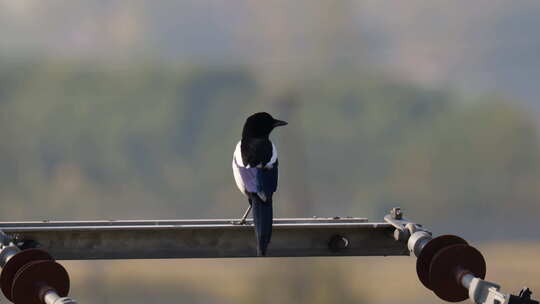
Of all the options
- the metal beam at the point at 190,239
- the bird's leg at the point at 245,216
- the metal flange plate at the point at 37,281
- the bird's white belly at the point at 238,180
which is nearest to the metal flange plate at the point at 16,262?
the metal flange plate at the point at 37,281

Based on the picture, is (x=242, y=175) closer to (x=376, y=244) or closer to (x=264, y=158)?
(x=264, y=158)

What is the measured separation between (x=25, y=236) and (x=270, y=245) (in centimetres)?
284

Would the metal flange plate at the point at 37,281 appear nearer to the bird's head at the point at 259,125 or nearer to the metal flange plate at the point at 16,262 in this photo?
the metal flange plate at the point at 16,262

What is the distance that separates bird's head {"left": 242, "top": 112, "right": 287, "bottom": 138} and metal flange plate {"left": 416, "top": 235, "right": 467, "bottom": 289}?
176 inches

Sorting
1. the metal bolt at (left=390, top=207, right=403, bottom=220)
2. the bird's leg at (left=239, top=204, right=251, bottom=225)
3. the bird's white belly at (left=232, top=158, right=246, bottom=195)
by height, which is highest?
the bird's white belly at (left=232, top=158, right=246, bottom=195)

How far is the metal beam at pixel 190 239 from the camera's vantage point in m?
12.9

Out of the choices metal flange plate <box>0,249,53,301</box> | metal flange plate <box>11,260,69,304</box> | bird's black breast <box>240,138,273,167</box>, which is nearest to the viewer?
metal flange plate <box>11,260,69,304</box>

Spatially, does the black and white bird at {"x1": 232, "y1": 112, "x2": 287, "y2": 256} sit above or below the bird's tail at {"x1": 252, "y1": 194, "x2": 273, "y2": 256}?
above

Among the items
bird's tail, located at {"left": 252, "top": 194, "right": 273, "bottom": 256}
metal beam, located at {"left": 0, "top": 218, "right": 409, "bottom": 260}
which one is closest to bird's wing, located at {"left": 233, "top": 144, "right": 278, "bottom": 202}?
bird's tail, located at {"left": 252, "top": 194, "right": 273, "bottom": 256}

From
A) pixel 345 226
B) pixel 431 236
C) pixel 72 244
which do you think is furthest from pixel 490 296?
pixel 72 244

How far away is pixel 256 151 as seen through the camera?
50.8ft

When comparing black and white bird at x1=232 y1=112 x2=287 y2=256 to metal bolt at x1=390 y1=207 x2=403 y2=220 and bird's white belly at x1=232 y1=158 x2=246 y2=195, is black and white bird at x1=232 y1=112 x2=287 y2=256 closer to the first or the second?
bird's white belly at x1=232 y1=158 x2=246 y2=195

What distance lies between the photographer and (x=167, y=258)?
42.9ft

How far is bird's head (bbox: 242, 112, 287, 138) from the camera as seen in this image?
16125mm
